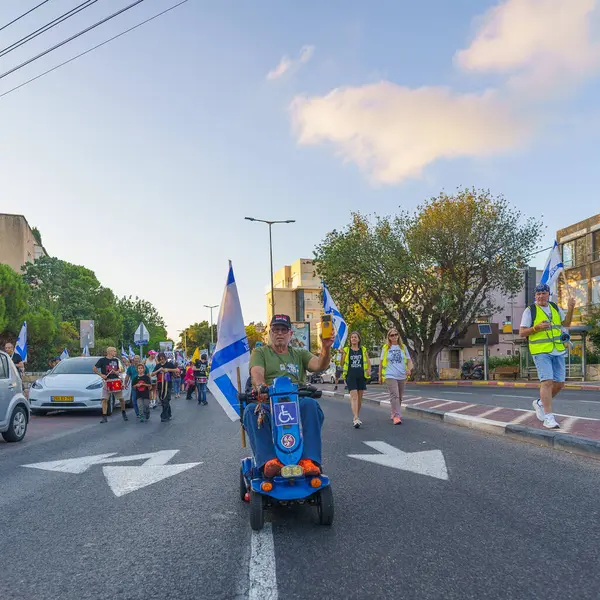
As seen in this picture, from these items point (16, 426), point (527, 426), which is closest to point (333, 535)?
point (527, 426)

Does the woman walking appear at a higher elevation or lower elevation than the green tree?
lower

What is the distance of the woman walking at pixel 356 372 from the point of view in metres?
11.0

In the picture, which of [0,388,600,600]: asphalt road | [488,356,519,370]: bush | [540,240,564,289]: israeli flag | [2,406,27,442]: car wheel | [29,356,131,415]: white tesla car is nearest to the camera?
[0,388,600,600]: asphalt road

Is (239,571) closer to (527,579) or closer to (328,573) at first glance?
(328,573)

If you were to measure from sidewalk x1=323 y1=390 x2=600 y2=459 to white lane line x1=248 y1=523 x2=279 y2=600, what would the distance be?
180 inches

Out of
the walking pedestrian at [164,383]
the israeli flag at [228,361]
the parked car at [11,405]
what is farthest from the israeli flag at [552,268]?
the parked car at [11,405]

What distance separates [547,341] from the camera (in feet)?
27.4

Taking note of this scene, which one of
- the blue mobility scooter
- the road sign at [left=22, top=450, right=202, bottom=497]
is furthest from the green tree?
the blue mobility scooter

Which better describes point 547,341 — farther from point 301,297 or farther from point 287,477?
point 301,297

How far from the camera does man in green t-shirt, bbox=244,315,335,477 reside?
4484 millimetres

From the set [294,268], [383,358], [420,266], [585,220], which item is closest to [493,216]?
[420,266]

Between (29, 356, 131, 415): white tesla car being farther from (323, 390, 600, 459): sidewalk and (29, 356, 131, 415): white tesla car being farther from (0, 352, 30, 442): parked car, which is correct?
(323, 390, 600, 459): sidewalk

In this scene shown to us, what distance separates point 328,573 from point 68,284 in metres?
63.6

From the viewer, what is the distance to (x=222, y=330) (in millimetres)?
6469
